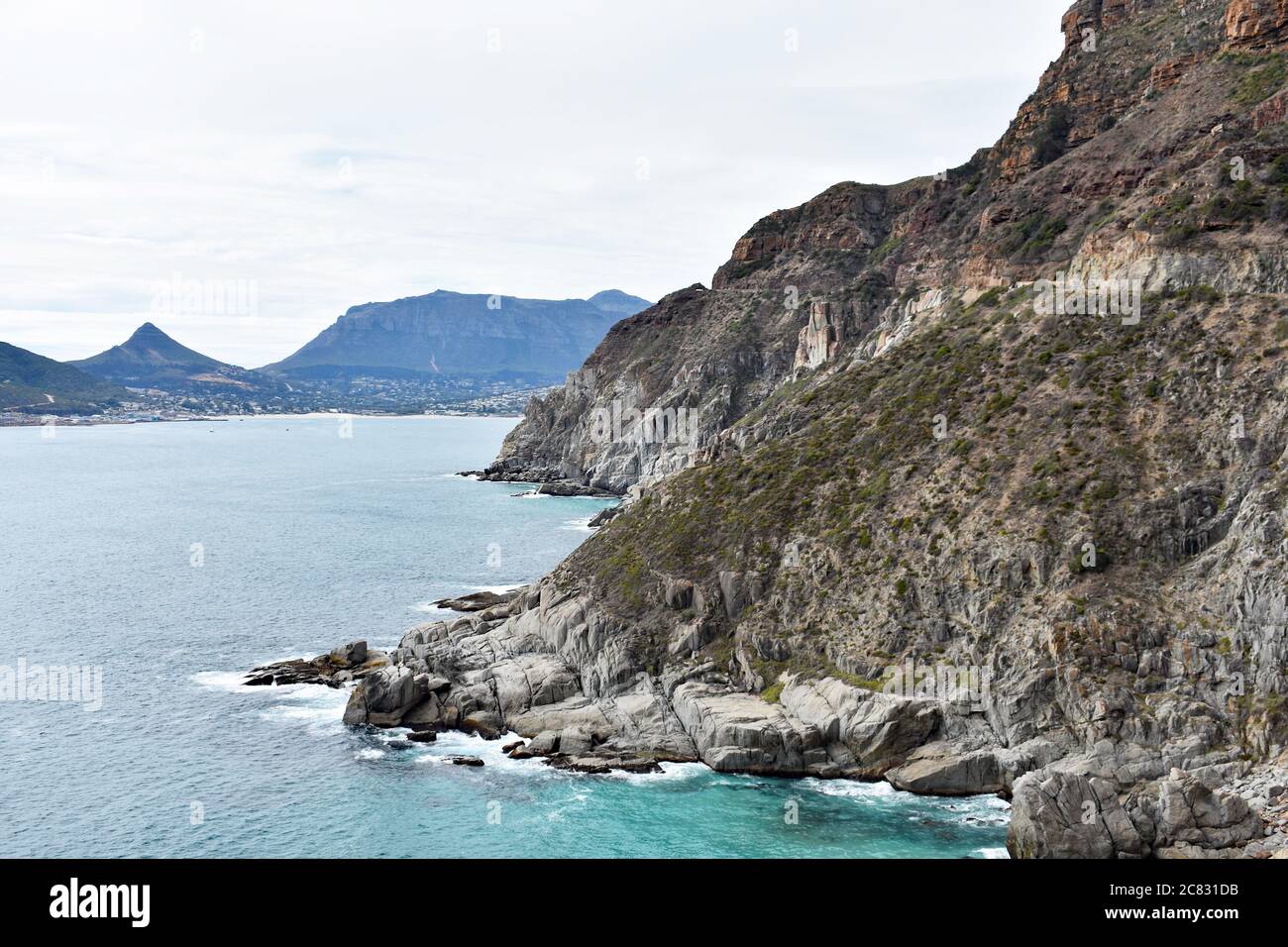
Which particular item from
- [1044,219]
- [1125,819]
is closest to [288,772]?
[1125,819]

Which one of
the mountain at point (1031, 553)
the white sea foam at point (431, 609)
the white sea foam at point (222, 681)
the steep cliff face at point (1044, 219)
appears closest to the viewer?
the mountain at point (1031, 553)

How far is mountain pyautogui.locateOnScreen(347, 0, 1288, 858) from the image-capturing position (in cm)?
4534

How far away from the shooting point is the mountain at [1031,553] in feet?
149

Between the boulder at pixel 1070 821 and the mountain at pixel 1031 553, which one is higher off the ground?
the mountain at pixel 1031 553

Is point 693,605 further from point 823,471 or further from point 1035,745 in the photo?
point 1035,745

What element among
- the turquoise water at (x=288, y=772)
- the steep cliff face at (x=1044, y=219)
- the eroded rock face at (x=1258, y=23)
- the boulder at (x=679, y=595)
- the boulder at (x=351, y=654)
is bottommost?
the turquoise water at (x=288, y=772)

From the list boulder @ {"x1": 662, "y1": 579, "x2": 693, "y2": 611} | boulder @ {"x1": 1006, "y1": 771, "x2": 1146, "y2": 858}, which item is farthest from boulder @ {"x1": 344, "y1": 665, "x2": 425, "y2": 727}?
boulder @ {"x1": 1006, "y1": 771, "x2": 1146, "y2": 858}

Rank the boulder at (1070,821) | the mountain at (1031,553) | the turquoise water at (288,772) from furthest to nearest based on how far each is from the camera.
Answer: the mountain at (1031,553), the turquoise water at (288,772), the boulder at (1070,821)

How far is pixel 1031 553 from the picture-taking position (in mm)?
52688

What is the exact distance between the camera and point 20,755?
5428cm

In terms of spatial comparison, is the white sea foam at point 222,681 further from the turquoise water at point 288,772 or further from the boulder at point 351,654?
the boulder at point 351,654

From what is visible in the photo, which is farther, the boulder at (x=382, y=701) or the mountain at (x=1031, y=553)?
the boulder at (x=382, y=701)

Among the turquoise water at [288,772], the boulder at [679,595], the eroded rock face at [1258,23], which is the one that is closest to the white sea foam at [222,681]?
the turquoise water at [288,772]
